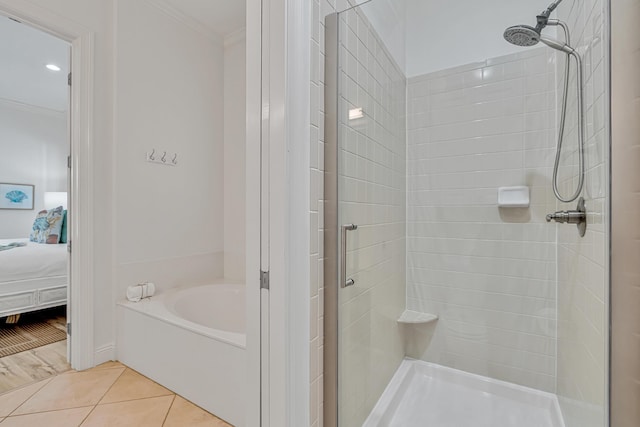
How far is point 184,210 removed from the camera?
265 cm

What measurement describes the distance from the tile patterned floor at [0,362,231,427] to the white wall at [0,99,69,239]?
4023 millimetres

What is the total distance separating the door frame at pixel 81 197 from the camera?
1.99 metres

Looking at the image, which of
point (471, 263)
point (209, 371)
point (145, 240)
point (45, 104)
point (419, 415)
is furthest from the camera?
point (45, 104)

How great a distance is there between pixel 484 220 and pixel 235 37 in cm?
264

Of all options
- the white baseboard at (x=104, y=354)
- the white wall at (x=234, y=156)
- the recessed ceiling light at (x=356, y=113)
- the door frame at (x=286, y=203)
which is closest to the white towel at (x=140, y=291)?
the white baseboard at (x=104, y=354)

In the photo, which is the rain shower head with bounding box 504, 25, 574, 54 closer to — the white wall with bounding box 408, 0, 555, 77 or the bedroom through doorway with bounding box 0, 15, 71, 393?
the white wall with bounding box 408, 0, 555, 77

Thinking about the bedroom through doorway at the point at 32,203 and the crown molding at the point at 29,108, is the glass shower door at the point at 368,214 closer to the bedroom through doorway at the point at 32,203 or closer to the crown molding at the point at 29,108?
A: the bedroom through doorway at the point at 32,203

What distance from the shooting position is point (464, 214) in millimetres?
1803

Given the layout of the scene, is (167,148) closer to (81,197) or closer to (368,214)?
(81,197)

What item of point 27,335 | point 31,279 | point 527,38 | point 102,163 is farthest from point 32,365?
point 527,38

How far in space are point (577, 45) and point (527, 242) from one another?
3.04ft

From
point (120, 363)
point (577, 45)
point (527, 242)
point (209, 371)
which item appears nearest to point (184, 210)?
point (120, 363)

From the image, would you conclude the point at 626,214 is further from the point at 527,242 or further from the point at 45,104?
the point at 45,104

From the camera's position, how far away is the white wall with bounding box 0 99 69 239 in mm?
4450
